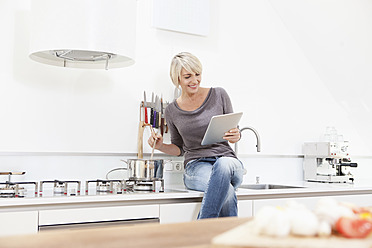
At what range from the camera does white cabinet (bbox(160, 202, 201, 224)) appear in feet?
7.64

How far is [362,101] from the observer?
380cm

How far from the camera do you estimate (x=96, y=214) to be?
214 centimetres

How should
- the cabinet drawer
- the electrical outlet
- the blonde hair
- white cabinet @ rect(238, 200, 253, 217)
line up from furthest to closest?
1. the electrical outlet
2. the blonde hair
3. white cabinet @ rect(238, 200, 253, 217)
4. the cabinet drawer

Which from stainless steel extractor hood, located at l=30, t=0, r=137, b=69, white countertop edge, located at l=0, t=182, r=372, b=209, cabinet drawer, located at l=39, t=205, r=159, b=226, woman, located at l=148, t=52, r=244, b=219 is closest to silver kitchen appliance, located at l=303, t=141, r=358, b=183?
white countertop edge, located at l=0, t=182, r=372, b=209

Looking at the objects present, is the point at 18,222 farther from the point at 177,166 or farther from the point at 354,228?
the point at 354,228

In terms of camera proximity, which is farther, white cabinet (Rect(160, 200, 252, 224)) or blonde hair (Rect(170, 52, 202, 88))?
blonde hair (Rect(170, 52, 202, 88))

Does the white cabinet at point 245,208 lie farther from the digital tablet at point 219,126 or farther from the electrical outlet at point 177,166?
the electrical outlet at point 177,166

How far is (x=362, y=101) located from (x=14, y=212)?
9.52ft

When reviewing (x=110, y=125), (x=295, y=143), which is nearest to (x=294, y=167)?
(x=295, y=143)

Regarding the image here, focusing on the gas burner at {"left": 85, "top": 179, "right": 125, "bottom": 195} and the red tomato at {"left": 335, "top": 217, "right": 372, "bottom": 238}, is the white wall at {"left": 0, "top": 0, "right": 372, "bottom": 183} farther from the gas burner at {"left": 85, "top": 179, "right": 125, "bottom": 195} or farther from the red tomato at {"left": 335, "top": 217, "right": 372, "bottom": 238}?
the red tomato at {"left": 335, "top": 217, "right": 372, "bottom": 238}

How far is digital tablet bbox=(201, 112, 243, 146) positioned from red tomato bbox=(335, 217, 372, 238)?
1.49m

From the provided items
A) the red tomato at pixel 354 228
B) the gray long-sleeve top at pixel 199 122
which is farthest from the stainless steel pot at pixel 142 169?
the red tomato at pixel 354 228

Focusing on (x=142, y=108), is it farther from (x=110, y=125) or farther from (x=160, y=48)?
(x=160, y=48)

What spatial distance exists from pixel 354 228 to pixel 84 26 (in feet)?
5.55
